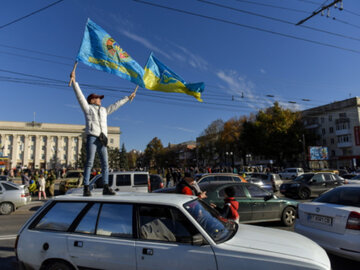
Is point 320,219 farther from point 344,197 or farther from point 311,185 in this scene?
point 311,185

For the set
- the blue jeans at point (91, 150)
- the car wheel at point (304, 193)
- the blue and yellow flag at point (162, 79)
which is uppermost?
the blue and yellow flag at point (162, 79)

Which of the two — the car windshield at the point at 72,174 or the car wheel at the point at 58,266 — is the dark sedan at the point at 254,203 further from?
the car windshield at the point at 72,174

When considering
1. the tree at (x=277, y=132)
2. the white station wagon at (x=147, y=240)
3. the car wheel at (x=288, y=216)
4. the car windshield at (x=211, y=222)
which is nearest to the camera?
the white station wagon at (x=147, y=240)

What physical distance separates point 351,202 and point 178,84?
5.21 metres

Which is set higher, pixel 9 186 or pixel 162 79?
pixel 162 79

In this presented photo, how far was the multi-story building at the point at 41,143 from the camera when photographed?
3777 inches

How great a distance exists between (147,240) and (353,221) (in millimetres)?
3741

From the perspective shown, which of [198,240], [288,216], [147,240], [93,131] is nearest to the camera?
[198,240]

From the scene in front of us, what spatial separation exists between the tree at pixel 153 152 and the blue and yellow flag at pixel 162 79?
3279 inches

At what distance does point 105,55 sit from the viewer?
18.9 ft

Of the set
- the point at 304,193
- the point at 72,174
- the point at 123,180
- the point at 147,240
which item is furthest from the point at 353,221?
the point at 72,174

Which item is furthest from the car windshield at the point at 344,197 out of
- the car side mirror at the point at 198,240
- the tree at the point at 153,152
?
the tree at the point at 153,152

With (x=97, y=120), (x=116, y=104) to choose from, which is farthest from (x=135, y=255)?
(x=116, y=104)

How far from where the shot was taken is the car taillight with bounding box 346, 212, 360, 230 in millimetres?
4388
